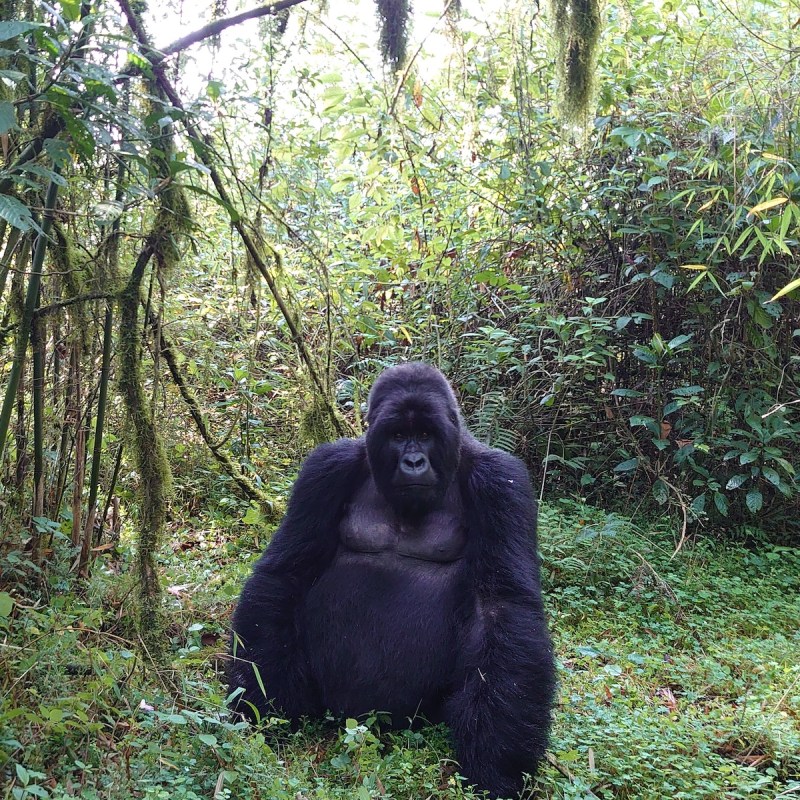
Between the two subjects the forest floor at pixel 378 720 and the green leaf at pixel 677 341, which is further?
the green leaf at pixel 677 341

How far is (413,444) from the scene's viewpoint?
142 inches

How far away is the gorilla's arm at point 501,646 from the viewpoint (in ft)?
10.4

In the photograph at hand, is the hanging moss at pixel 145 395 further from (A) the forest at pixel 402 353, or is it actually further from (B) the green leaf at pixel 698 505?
(B) the green leaf at pixel 698 505

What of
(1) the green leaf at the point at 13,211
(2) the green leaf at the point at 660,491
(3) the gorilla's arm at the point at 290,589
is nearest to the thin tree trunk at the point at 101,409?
(3) the gorilla's arm at the point at 290,589

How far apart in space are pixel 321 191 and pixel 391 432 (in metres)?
1.72

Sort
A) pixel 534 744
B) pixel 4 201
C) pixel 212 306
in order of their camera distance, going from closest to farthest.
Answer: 1. pixel 4 201
2. pixel 534 744
3. pixel 212 306

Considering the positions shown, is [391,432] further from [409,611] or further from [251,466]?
[251,466]

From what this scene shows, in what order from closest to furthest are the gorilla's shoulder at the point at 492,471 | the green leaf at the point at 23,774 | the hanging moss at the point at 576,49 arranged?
the green leaf at the point at 23,774 → the gorilla's shoulder at the point at 492,471 → the hanging moss at the point at 576,49

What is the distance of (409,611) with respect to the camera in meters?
3.63

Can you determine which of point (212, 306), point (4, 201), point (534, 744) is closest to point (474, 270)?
point (212, 306)

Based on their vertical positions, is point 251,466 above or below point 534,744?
above

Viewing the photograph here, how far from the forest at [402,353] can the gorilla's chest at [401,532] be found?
689 millimetres

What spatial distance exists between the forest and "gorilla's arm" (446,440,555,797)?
14cm

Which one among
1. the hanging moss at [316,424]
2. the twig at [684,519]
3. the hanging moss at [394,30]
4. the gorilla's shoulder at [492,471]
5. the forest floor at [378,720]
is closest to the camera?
the forest floor at [378,720]
